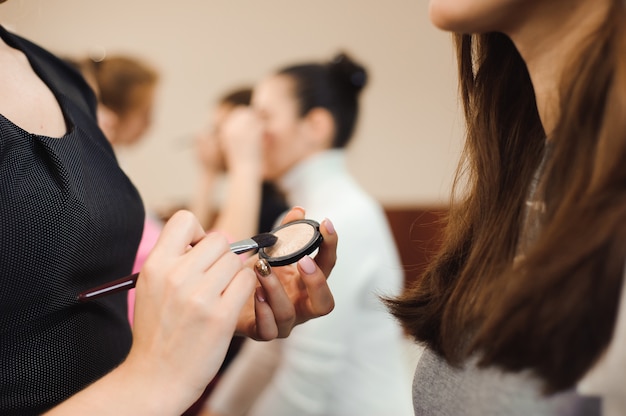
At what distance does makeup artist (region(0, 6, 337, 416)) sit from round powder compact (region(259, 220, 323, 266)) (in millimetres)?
23

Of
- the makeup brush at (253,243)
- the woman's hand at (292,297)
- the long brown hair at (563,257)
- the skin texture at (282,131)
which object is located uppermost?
the long brown hair at (563,257)

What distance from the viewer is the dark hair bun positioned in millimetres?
1808

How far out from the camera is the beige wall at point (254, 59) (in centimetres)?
346

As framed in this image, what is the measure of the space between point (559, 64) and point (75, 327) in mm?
548

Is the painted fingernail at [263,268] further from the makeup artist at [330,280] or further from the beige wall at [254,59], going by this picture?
the beige wall at [254,59]

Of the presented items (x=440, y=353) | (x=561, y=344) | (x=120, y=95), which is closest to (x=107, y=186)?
(x=440, y=353)

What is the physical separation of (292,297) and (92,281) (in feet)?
0.76

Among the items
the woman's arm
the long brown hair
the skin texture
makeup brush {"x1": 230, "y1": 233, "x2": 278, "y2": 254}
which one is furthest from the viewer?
the skin texture

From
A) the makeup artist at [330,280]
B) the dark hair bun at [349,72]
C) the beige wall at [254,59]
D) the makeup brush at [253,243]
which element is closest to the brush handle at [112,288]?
the makeup brush at [253,243]

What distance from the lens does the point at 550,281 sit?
1.38 ft

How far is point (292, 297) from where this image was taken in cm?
76

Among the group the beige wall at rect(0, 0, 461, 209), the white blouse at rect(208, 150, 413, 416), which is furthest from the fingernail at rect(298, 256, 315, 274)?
the beige wall at rect(0, 0, 461, 209)

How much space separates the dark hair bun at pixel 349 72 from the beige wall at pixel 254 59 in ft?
5.39

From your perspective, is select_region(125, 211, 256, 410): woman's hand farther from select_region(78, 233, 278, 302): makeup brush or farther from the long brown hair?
the long brown hair
